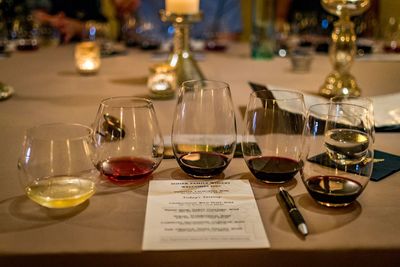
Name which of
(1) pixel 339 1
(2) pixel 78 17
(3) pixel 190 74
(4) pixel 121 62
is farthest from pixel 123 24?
(1) pixel 339 1

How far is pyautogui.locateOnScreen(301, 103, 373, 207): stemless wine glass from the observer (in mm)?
750

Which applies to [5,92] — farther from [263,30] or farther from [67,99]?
[263,30]

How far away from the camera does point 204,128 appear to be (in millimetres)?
888

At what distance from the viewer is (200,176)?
86 cm

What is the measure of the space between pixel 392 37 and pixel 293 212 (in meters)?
2.04

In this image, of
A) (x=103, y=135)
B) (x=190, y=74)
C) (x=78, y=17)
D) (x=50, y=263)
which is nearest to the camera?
(x=50, y=263)

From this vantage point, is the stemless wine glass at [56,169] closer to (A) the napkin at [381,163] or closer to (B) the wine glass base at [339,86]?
(A) the napkin at [381,163]

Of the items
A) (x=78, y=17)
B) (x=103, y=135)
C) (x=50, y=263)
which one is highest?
(x=78, y=17)

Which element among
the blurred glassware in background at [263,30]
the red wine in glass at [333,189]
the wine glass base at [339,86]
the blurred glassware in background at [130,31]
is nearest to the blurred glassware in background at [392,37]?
the blurred glassware in background at [263,30]

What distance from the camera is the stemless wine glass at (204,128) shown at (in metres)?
0.85

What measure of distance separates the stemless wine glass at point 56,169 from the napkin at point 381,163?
347 mm

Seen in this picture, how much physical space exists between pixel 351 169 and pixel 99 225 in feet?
1.25

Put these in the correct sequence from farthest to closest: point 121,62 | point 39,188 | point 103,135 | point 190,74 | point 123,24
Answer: point 123,24, point 121,62, point 190,74, point 103,135, point 39,188

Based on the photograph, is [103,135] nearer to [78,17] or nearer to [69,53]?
[69,53]
